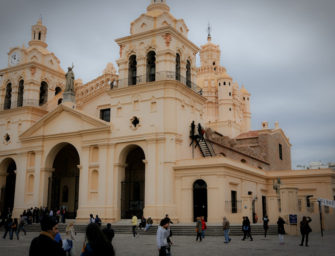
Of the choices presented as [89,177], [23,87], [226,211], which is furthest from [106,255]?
[23,87]

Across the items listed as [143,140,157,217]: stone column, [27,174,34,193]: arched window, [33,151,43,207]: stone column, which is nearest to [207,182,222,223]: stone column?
[143,140,157,217]: stone column

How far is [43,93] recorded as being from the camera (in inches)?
1582

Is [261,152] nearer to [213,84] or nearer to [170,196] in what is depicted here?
[170,196]

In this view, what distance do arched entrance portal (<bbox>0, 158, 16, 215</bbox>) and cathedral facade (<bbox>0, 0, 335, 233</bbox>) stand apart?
3.8 inches

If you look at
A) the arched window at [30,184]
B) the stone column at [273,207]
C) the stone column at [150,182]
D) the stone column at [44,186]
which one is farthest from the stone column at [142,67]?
the arched window at [30,184]

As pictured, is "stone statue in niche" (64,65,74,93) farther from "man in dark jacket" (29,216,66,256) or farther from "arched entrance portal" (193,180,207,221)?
"man in dark jacket" (29,216,66,256)

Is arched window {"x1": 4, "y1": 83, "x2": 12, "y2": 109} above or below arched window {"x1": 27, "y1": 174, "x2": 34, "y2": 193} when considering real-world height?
above

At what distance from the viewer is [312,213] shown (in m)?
26.9

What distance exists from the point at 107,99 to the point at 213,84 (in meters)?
38.2

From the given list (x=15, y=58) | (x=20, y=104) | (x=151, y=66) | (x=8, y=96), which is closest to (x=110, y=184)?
(x=151, y=66)

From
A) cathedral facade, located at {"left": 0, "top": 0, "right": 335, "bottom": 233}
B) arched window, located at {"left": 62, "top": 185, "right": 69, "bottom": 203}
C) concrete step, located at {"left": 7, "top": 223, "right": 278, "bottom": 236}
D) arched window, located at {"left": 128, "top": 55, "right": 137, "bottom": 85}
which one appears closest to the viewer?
concrete step, located at {"left": 7, "top": 223, "right": 278, "bottom": 236}

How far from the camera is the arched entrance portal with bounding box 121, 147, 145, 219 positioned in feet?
99.9

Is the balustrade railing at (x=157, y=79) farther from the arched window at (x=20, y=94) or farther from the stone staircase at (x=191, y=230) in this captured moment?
the arched window at (x=20, y=94)

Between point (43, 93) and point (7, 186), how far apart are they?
33.3ft
